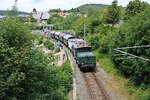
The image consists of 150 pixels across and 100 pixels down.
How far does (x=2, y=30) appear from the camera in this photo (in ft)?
26.2

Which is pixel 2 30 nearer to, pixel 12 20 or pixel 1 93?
pixel 12 20

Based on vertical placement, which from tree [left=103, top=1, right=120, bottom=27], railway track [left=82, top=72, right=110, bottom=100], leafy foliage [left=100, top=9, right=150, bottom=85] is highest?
tree [left=103, top=1, right=120, bottom=27]

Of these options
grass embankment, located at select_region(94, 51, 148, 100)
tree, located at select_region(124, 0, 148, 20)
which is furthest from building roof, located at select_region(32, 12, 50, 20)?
grass embankment, located at select_region(94, 51, 148, 100)

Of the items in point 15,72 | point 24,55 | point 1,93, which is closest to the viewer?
point 1,93

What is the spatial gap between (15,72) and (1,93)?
0.94 m

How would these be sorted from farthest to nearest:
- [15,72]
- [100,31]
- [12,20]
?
[100,31], [12,20], [15,72]

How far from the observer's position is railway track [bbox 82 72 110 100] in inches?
603

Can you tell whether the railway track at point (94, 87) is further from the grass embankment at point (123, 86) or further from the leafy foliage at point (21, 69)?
the leafy foliage at point (21, 69)

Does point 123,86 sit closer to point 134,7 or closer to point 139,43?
point 139,43

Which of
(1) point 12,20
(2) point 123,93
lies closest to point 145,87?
(2) point 123,93

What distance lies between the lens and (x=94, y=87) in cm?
1742

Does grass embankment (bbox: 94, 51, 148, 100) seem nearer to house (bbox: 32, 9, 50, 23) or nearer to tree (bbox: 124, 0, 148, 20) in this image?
tree (bbox: 124, 0, 148, 20)

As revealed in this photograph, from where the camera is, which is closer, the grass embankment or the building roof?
the grass embankment

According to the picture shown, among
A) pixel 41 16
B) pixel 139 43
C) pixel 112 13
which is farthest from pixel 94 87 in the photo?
pixel 41 16
